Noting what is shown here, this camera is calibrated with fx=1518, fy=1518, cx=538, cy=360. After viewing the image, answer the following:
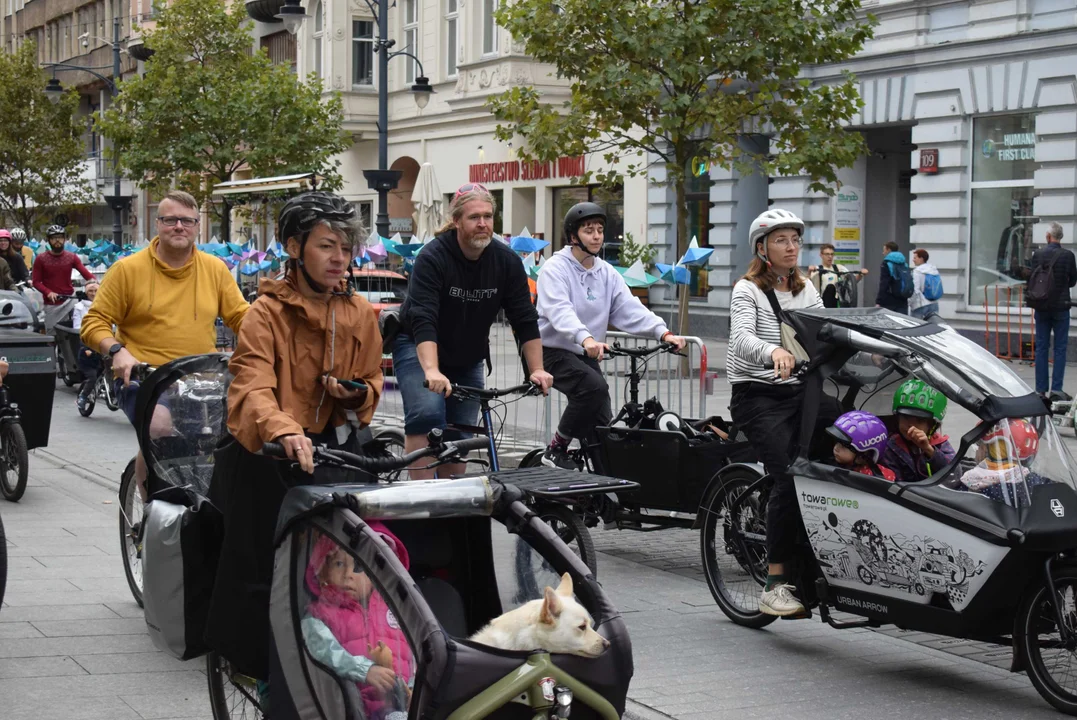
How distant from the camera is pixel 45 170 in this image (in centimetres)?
5438

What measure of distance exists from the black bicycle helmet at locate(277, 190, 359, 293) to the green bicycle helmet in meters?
2.58

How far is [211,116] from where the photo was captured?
36125 mm

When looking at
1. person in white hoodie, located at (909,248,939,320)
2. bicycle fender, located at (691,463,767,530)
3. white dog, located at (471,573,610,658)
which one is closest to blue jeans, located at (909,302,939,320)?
person in white hoodie, located at (909,248,939,320)

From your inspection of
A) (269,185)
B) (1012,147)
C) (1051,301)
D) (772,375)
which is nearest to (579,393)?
(772,375)

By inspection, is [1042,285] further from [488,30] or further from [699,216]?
[488,30]

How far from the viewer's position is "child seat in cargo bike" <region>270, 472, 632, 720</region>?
337cm

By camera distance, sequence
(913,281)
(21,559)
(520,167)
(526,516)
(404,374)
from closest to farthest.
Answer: (526,516) → (404,374) → (21,559) → (913,281) → (520,167)

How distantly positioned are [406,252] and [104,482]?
12890mm

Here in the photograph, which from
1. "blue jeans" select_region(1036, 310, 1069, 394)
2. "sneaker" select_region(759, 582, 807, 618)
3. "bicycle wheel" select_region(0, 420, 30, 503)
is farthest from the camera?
"blue jeans" select_region(1036, 310, 1069, 394)

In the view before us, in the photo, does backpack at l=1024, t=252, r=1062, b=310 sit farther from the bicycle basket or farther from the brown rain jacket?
the brown rain jacket

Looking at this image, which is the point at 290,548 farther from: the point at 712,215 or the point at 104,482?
the point at 712,215

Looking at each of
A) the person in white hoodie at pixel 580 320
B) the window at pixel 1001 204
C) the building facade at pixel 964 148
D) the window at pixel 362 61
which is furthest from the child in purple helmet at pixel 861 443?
the window at pixel 362 61

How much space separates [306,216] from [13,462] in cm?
677

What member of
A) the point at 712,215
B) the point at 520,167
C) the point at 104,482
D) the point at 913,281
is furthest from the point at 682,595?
the point at 520,167
